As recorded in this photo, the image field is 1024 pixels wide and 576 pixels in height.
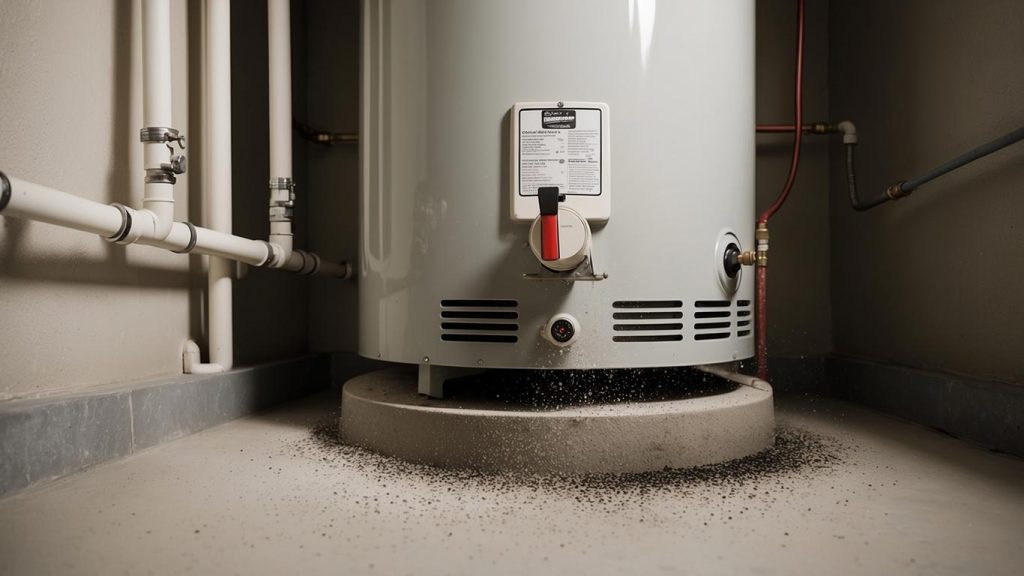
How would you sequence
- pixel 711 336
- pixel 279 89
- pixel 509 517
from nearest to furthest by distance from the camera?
pixel 509 517, pixel 711 336, pixel 279 89

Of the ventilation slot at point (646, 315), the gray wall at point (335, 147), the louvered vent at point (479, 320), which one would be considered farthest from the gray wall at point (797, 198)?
the gray wall at point (335, 147)

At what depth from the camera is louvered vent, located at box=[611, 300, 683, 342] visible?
4.14 feet

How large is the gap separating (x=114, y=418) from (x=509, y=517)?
29.3 inches

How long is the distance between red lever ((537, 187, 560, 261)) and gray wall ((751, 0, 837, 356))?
117 centimetres

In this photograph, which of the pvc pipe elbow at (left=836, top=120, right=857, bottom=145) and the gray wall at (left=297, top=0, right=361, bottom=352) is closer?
the pvc pipe elbow at (left=836, top=120, right=857, bottom=145)

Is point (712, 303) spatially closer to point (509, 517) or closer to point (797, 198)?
point (509, 517)

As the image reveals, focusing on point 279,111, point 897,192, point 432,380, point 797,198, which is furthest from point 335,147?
point 897,192

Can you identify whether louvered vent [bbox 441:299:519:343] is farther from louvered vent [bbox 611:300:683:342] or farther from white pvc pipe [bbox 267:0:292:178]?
white pvc pipe [bbox 267:0:292:178]

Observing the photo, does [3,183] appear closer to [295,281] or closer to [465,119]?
[465,119]

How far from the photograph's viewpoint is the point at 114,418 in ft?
3.93

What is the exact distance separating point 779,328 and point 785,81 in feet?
2.49

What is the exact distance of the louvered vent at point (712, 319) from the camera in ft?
4.32

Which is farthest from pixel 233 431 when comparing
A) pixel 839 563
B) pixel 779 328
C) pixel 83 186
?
pixel 779 328

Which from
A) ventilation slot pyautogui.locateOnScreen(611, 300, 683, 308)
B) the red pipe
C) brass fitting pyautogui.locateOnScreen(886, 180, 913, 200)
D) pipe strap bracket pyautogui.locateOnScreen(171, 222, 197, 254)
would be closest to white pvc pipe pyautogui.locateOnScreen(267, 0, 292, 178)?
pipe strap bracket pyautogui.locateOnScreen(171, 222, 197, 254)
